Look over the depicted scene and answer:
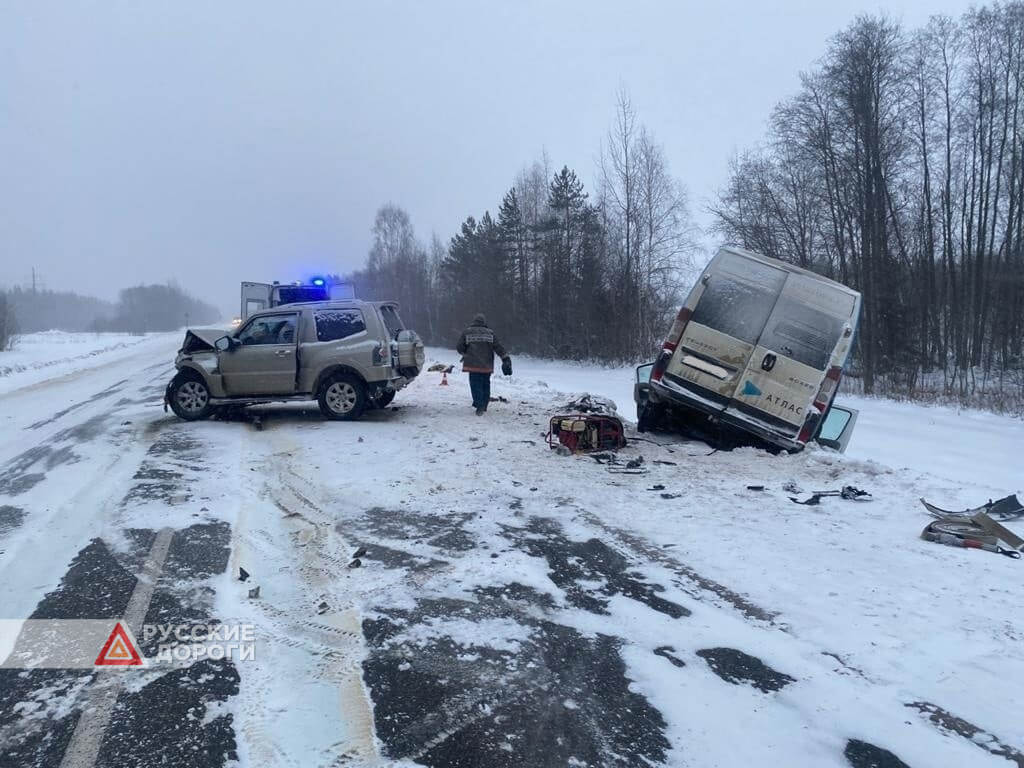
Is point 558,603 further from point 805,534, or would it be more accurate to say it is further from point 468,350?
A: point 468,350

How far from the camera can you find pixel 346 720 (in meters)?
2.79

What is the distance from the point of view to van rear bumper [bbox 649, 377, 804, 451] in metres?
7.85

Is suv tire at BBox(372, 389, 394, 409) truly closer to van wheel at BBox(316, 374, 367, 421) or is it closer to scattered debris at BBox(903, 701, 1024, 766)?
van wheel at BBox(316, 374, 367, 421)

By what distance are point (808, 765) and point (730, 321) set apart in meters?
6.20

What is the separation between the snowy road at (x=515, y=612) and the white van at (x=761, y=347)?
0.67 meters

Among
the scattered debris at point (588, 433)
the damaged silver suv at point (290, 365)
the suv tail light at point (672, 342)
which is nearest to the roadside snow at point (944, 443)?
the suv tail light at point (672, 342)

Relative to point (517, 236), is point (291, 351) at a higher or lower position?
lower

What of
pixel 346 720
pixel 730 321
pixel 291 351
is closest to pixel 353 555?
pixel 346 720

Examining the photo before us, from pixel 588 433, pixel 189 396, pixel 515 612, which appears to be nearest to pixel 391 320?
pixel 189 396

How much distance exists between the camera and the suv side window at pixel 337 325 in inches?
415

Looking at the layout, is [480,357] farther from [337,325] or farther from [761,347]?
[761,347]

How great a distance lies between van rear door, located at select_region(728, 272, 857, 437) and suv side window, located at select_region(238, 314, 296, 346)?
7122mm

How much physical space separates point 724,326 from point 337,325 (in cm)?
618

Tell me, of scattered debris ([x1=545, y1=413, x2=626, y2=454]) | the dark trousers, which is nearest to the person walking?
the dark trousers
